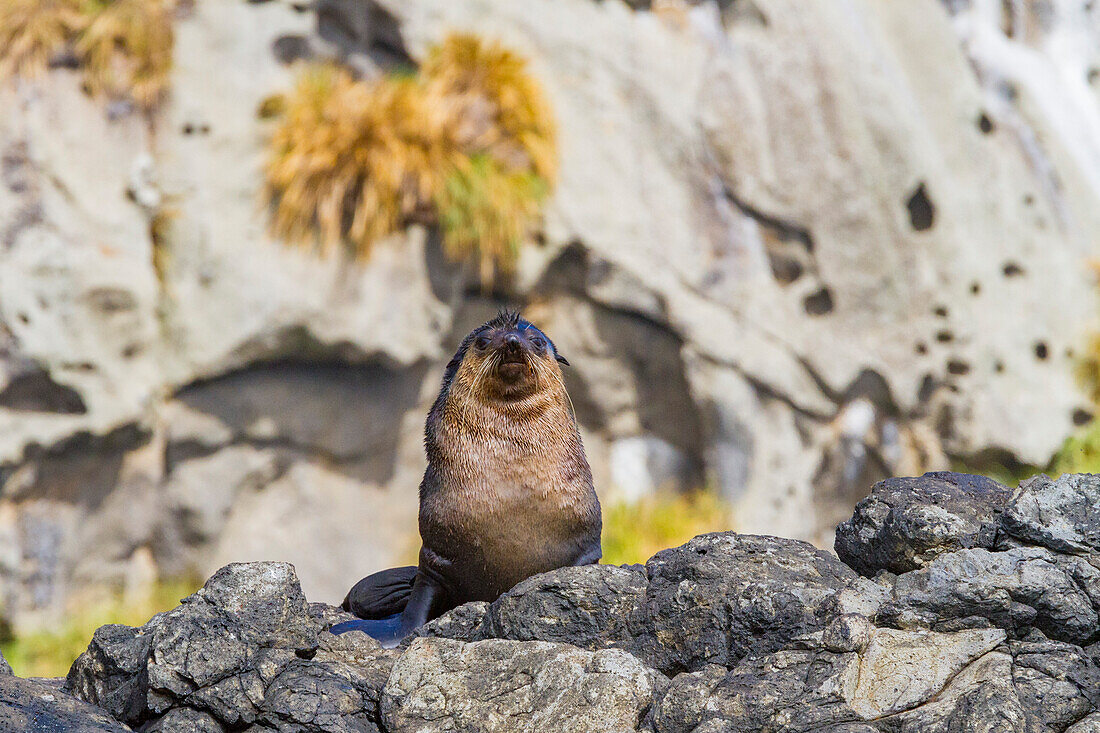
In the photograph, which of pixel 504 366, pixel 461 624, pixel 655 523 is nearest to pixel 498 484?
pixel 504 366

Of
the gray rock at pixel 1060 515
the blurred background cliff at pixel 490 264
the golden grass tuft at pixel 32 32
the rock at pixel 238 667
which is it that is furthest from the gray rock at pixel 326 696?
the golden grass tuft at pixel 32 32

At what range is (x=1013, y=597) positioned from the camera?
7.85 feet

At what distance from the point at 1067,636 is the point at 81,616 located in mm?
8609

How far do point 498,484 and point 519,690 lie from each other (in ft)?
3.14

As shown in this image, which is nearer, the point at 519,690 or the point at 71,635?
the point at 519,690

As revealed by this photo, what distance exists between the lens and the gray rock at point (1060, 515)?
246 cm

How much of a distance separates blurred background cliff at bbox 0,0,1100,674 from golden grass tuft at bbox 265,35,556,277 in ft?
0.10

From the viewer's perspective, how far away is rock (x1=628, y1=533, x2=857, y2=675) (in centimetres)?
253

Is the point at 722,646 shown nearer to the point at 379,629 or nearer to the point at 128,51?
the point at 379,629

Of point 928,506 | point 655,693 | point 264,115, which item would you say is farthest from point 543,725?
point 264,115

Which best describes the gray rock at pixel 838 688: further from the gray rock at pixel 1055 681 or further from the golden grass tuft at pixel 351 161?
the golden grass tuft at pixel 351 161

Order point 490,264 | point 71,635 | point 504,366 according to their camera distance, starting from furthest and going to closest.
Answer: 1. point 490,264
2. point 71,635
3. point 504,366

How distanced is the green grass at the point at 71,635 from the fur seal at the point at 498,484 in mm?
5442

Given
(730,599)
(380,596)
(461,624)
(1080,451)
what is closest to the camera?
(730,599)
